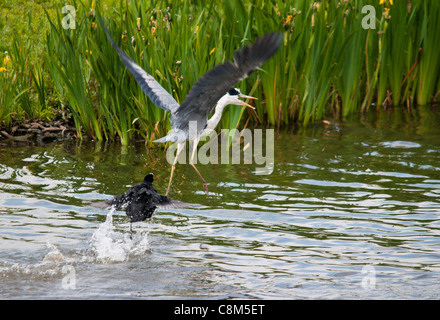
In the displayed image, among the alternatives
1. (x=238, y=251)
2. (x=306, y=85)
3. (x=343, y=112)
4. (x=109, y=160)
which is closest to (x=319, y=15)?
(x=306, y=85)

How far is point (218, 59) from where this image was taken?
7805 millimetres

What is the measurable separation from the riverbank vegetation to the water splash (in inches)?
97.2

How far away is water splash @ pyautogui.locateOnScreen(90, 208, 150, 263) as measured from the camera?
202 inches

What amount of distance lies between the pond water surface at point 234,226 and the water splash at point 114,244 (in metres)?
0.01

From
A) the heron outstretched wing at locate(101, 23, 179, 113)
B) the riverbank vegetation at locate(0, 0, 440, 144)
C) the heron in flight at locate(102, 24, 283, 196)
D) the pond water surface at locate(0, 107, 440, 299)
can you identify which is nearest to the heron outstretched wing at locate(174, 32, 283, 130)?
the heron in flight at locate(102, 24, 283, 196)

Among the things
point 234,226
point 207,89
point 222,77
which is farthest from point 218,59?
point 234,226

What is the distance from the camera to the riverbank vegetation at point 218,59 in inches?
309

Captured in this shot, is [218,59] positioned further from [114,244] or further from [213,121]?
[114,244]

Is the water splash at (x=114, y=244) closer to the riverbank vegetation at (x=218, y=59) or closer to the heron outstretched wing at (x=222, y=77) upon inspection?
the heron outstretched wing at (x=222, y=77)

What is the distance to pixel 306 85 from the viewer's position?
8859 mm

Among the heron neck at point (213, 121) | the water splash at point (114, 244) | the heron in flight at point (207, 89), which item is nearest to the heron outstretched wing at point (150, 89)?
the heron in flight at point (207, 89)

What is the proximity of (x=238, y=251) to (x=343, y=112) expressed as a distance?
16.8 feet

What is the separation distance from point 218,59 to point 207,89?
6.66 feet
